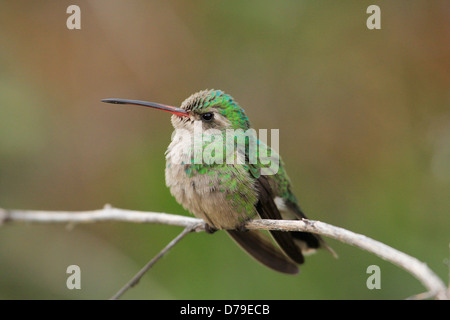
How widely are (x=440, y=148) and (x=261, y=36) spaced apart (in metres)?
2.39

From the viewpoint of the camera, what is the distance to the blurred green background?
4.54m

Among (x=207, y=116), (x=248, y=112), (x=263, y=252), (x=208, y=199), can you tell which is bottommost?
(x=263, y=252)

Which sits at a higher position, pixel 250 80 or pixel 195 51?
pixel 195 51

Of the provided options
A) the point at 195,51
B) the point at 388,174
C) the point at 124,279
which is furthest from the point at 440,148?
the point at 124,279

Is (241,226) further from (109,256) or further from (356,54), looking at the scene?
(356,54)

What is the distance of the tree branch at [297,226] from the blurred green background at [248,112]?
4.76 ft

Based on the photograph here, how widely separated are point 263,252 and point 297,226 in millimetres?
1212

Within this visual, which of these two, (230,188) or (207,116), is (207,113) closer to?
(207,116)

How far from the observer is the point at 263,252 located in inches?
142

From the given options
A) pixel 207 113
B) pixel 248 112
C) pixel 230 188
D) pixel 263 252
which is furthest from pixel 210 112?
pixel 248 112

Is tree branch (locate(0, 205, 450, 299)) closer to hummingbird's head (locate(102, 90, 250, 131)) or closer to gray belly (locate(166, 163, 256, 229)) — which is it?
gray belly (locate(166, 163, 256, 229))

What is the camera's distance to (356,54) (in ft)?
18.2

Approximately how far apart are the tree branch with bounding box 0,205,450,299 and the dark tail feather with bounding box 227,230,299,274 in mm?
439

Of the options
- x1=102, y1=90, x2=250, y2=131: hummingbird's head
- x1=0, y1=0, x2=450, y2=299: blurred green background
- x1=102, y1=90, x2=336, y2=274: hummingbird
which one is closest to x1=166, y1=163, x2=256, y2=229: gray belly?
x1=102, y1=90, x2=336, y2=274: hummingbird
